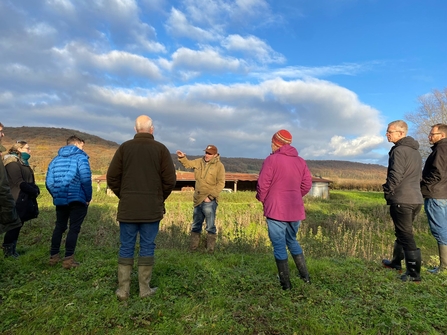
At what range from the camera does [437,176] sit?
4.92m

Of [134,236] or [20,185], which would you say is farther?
[20,185]

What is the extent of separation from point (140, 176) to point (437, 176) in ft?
15.5

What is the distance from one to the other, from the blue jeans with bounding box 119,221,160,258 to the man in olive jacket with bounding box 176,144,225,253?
2.51 metres

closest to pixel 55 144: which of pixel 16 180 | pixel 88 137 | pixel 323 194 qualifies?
pixel 88 137

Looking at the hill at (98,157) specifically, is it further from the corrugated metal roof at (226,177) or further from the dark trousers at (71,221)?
the dark trousers at (71,221)

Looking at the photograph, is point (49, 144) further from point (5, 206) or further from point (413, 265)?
point (413, 265)

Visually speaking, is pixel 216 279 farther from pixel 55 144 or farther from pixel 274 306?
pixel 55 144

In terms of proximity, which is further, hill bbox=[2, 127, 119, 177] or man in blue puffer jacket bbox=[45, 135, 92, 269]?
hill bbox=[2, 127, 119, 177]

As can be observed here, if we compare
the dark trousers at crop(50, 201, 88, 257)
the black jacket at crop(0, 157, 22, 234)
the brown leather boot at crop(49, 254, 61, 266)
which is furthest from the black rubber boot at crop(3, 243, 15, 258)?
the black jacket at crop(0, 157, 22, 234)

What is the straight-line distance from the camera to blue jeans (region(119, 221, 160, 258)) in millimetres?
3711

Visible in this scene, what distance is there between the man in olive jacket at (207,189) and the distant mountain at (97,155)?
40.9 meters

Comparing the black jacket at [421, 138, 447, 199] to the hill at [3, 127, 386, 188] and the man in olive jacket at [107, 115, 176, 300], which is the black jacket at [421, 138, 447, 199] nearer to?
the man in olive jacket at [107, 115, 176, 300]

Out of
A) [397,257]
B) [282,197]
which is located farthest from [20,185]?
[397,257]

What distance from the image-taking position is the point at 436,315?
339cm
